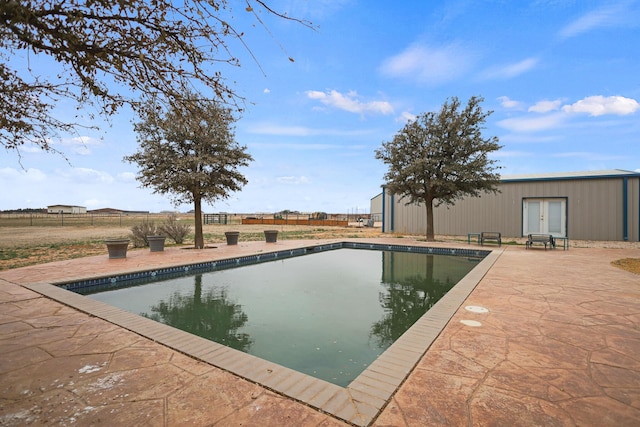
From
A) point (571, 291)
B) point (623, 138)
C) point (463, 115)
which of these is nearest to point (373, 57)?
point (463, 115)

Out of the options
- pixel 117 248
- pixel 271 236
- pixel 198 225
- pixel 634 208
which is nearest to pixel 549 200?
pixel 634 208

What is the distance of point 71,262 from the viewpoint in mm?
8047

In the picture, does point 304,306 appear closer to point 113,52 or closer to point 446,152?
point 113,52

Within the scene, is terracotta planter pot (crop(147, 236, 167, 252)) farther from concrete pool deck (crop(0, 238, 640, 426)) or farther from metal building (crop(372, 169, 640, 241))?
metal building (crop(372, 169, 640, 241))

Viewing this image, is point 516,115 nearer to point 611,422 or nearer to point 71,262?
point 611,422

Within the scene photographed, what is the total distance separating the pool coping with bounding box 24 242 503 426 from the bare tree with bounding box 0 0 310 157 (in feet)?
7.27

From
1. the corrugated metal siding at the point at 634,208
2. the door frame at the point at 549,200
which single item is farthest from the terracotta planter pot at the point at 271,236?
the corrugated metal siding at the point at 634,208

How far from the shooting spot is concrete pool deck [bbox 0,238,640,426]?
1.90 meters

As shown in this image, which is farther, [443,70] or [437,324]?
[443,70]

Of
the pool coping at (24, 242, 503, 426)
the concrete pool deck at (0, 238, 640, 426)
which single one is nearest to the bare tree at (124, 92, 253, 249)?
the concrete pool deck at (0, 238, 640, 426)

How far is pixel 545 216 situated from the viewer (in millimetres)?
16078

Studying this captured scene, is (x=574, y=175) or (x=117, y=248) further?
(x=574, y=175)

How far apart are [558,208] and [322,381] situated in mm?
18109

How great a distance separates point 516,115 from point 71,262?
801 inches
